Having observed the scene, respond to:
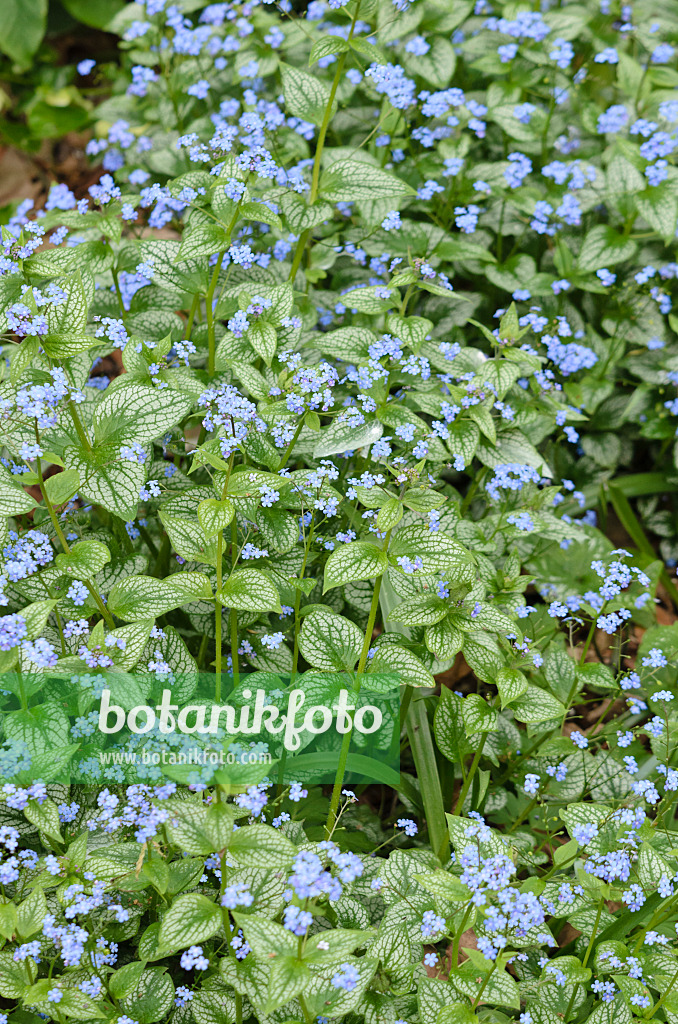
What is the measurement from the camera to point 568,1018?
2.36m

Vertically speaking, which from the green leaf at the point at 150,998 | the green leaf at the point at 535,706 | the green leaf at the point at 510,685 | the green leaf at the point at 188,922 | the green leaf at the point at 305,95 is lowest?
the green leaf at the point at 150,998

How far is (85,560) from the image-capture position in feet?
7.95

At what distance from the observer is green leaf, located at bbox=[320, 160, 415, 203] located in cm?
307

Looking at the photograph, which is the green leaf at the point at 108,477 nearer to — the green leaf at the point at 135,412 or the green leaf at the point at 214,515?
the green leaf at the point at 135,412

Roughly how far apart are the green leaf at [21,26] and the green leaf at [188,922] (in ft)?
18.4

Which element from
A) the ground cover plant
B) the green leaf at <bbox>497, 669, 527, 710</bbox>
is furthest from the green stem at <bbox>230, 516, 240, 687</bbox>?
the green leaf at <bbox>497, 669, 527, 710</bbox>

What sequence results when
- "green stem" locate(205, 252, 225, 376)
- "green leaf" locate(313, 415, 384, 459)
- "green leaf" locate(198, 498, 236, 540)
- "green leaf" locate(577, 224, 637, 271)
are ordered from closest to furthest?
"green leaf" locate(198, 498, 236, 540) < "green leaf" locate(313, 415, 384, 459) < "green stem" locate(205, 252, 225, 376) < "green leaf" locate(577, 224, 637, 271)

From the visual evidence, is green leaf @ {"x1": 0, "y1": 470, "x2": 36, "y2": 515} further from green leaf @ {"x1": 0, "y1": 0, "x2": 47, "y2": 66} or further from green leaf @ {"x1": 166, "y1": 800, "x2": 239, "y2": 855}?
green leaf @ {"x1": 0, "y1": 0, "x2": 47, "y2": 66}

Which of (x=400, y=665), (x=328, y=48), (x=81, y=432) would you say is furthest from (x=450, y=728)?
(x=328, y=48)

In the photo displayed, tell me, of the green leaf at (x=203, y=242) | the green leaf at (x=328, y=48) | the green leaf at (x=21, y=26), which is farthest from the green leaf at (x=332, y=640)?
the green leaf at (x=21, y=26)

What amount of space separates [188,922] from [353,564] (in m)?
1.00

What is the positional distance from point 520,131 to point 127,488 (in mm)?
2773

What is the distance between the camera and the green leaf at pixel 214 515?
223 centimetres

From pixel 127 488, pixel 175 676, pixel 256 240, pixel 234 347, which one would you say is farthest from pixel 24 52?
pixel 175 676
